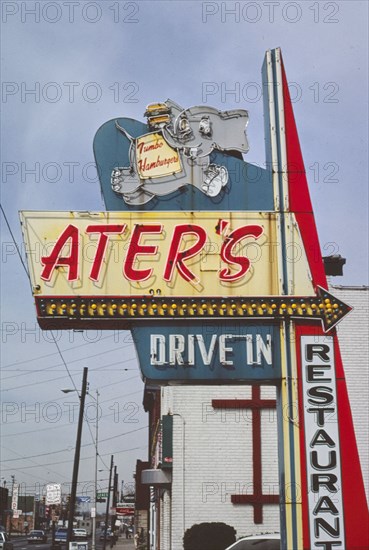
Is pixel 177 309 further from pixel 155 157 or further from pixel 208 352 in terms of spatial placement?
pixel 155 157

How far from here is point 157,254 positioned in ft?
41.2

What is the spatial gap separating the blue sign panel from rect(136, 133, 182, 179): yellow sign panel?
2498 millimetres

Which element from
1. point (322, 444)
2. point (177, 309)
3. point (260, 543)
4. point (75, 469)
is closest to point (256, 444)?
point (260, 543)

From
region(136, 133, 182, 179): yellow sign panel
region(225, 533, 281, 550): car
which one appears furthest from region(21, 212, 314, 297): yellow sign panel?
region(225, 533, 281, 550): car

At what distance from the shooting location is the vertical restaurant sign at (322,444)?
1155 centimetres

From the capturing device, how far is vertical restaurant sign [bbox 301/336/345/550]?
37.9 ft

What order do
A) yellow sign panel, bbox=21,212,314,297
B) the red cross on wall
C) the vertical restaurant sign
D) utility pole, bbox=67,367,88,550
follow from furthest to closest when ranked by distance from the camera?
utility pole, bbox=67,367,88,550 → the red cross on wall → yellow sign panel, bbox=21,212,314,297 → the vertical restaurant sign

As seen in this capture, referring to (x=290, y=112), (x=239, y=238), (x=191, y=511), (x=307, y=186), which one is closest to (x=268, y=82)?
(x=290, y=112)

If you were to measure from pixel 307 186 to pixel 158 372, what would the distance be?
3874mm

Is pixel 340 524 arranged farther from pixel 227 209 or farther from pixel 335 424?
pixel 227 209

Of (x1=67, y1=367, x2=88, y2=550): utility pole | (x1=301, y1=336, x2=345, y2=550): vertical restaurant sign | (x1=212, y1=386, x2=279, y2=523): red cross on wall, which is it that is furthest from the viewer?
(x1=67, y1=367, x2=88, y2=550): utility pole

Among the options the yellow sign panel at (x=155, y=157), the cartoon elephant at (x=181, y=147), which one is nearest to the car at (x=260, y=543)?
the cartoon elephant at (x=181, y=147)

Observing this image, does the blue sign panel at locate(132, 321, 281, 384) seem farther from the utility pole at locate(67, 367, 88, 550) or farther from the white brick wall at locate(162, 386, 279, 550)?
the utility pole at locate(67, 367, 88, 550)

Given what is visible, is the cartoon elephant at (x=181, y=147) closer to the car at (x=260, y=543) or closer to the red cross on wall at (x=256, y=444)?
the car at (x=260, y=543)
